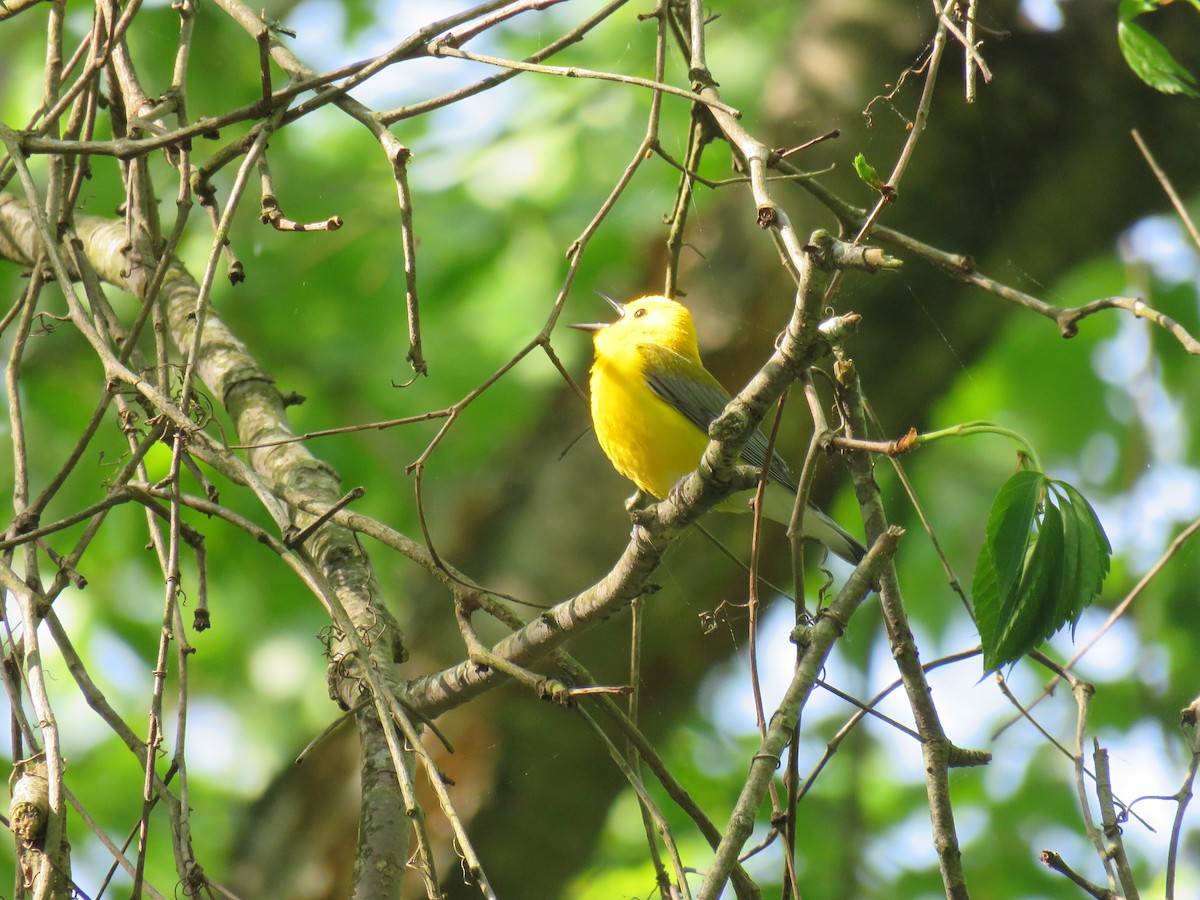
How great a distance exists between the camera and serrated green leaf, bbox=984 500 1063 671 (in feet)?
6.52

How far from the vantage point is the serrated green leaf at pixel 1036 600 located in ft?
6.52

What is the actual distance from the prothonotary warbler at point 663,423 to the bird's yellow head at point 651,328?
0.09 metres

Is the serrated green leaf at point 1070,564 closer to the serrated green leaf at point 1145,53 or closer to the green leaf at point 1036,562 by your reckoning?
the green leaf at point 1036,562

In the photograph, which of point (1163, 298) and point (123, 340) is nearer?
point (123, 340)

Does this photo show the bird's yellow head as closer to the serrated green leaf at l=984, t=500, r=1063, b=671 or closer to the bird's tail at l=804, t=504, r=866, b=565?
the bird's tail at l=804, t=504, r=866, b=565

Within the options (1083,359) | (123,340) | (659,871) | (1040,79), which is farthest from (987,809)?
(123,340)

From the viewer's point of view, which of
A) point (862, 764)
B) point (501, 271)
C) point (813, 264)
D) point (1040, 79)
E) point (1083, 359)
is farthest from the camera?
point (1083, 359)

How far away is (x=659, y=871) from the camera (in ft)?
7.55

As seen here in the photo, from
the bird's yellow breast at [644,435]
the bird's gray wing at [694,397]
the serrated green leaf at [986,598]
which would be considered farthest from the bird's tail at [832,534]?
the serrated green leaf at [986,598]

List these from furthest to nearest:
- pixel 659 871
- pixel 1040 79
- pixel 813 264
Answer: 1. pixel 1040 79
2. pixel 659 871
3. pixel 813 264

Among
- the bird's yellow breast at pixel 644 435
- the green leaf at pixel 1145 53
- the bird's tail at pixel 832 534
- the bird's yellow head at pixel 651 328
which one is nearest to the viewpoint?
the green leaf at pixel 1145 53

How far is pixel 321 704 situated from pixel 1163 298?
5.57 meters

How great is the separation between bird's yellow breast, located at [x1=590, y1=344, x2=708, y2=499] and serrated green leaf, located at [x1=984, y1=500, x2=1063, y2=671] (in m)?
2.70

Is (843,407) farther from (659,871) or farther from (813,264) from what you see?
(659,871)
